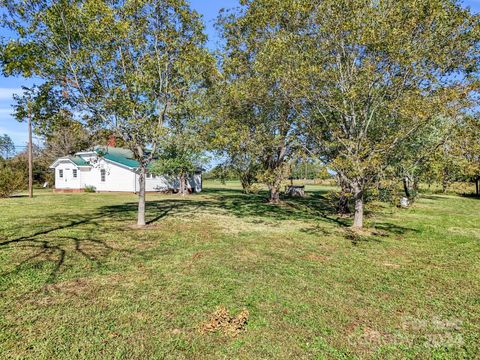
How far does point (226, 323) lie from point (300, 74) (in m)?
10.2

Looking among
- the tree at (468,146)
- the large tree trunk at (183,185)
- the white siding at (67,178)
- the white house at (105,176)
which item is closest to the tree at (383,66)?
the tree at (468,146)

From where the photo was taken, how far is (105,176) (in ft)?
113

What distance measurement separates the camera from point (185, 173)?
115ft

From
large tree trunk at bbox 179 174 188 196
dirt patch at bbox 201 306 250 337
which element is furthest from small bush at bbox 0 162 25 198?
dirt patch at bbox 201 306 250 337

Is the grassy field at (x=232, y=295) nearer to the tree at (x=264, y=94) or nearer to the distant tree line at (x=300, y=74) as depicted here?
the distant tree line at (x=300, y=74)

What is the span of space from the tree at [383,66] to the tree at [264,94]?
93 cm

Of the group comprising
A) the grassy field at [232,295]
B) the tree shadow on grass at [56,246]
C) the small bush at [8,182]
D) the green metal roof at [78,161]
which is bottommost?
the grassy field at [232,295]

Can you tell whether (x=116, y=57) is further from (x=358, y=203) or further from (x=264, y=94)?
(x=358, y=203)

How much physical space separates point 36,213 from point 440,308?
1738 cm

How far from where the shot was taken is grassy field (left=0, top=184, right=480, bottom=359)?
14.1ft

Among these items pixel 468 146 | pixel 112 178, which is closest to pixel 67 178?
pixel 112 178

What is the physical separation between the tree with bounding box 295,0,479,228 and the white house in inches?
990

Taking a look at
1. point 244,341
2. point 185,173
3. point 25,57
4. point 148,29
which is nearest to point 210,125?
point 148,29

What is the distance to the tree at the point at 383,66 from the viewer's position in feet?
35.2
